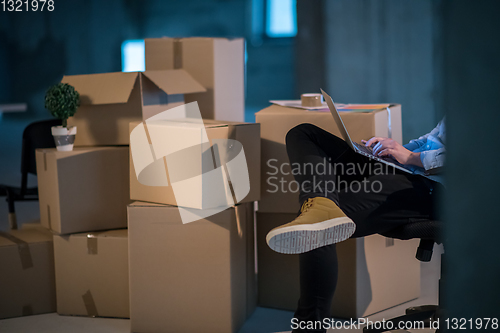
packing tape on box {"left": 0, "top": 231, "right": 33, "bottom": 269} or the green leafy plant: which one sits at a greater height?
the green leafy plant

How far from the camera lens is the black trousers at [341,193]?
3.76 feet

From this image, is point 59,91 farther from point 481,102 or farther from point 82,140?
point 481,102

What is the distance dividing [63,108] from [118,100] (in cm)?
19

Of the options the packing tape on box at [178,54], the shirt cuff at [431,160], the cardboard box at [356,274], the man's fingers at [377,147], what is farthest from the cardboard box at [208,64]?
the shirt cuff at [431,160]

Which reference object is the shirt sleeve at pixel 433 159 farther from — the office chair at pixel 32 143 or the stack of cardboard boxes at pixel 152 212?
the office chair at pixel 32 143

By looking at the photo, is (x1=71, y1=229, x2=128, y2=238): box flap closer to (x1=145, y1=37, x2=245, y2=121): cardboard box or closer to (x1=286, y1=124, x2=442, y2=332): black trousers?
(x1=145, y1=37, x2=245, y2=121): cardboard box

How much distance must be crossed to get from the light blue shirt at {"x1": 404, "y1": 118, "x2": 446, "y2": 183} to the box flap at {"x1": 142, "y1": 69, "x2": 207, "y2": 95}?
79 cm

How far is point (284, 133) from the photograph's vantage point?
1510 millimetres

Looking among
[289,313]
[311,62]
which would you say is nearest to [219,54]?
[289,313]

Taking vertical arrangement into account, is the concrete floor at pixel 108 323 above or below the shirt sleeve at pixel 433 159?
below

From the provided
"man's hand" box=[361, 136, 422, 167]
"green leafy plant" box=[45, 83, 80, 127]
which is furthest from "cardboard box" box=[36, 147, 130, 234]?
"man's hand" box=[361, 136, 422, 167]

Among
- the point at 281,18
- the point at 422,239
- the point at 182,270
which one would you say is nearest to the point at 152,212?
the point at 182,270

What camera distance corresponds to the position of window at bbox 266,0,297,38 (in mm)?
5621

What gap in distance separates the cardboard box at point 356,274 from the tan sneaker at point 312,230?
0.48 meters
